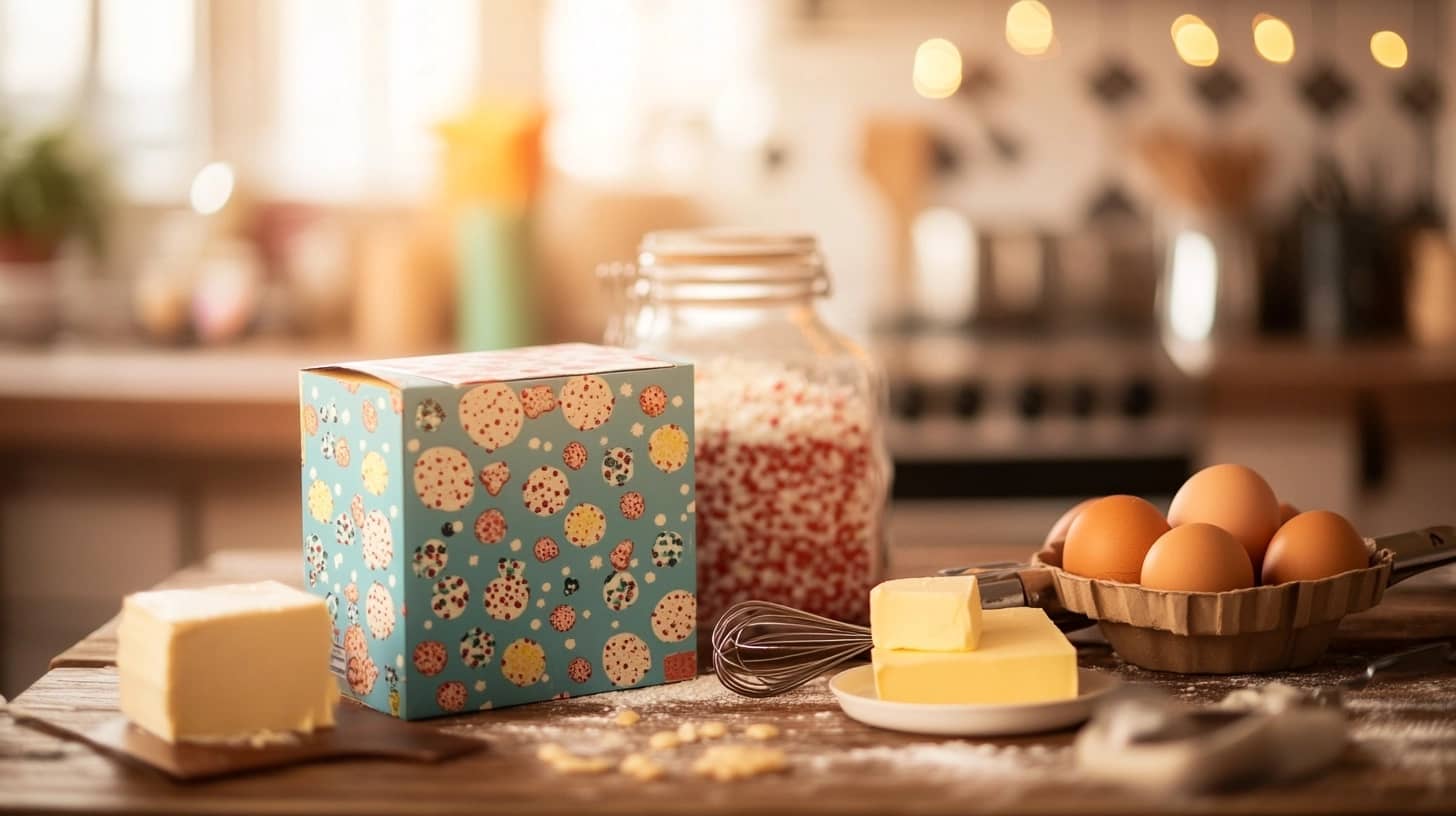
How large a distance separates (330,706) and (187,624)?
→ 103 mm

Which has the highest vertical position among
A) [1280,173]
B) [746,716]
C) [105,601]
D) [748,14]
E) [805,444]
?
[748,14]

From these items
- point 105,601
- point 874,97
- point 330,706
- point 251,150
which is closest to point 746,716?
point 330,706

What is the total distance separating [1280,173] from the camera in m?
3.36

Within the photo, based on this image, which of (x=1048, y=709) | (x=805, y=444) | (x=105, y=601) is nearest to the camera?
(x=1048, y=709)

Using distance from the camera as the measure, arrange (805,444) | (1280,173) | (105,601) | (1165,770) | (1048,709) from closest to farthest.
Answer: (1165,770), (1048,709), (805,444), (105,601), (1280,173)

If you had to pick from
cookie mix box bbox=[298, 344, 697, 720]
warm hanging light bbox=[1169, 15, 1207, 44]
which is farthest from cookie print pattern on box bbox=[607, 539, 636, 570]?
warm hanging light bbox=[1169, 15, 1207, 44]

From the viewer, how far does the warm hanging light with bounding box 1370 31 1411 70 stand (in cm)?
333

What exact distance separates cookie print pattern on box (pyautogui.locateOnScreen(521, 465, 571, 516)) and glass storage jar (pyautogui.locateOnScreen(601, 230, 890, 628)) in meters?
0.17

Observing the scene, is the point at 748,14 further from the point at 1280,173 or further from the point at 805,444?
the point at 805,444

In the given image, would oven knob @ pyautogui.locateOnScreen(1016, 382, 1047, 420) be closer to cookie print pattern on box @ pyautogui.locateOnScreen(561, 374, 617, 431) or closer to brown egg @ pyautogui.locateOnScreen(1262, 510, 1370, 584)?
brown egg @ pyautogui.locateOnScreen(1262, 510, 1370, 584)

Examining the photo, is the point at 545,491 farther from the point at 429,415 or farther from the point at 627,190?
the point at 627,190

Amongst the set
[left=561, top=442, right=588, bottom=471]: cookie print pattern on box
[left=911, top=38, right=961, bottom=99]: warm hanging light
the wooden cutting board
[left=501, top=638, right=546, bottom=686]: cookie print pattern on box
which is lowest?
the wooden cutting board

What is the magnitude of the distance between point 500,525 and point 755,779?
0.23 meters

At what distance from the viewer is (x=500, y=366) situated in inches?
40.4
